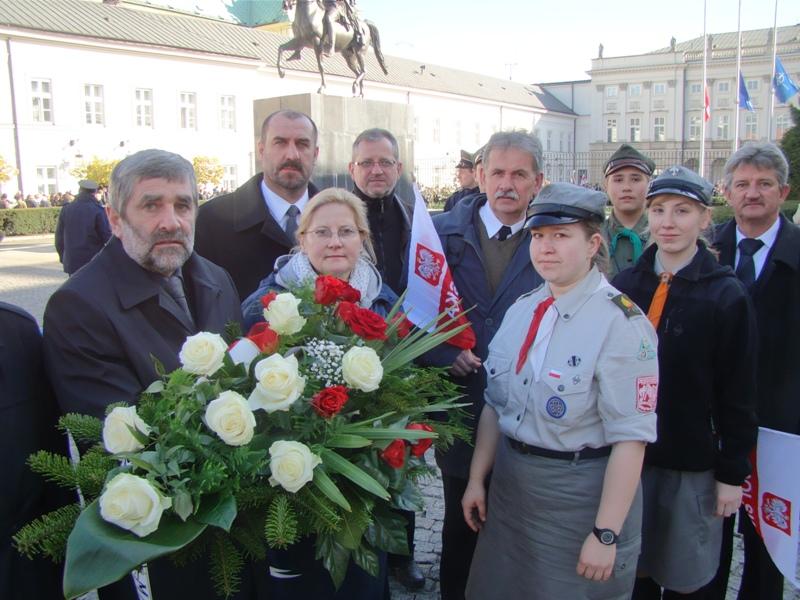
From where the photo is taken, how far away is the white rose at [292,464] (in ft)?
4.98

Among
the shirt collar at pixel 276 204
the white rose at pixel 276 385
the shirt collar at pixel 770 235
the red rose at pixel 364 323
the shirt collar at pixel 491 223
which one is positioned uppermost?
the shirt collar at pixel 276 204

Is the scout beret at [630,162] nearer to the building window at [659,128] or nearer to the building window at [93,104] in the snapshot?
the building window at [93,104]

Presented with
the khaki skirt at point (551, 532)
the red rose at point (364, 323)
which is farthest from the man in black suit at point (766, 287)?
the red rose at point (364, 323)

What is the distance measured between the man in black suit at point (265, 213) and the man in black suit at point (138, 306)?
1.23 m

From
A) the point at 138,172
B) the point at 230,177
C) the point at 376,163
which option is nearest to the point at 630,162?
the point at 376,163

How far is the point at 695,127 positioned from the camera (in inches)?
2650

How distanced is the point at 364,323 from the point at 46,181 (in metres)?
34.4

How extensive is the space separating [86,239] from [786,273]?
971 centimetres

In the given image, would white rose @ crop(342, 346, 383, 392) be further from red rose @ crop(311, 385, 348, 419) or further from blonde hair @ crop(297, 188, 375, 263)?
blonde hair @ crop(297, 188, 375, 263)

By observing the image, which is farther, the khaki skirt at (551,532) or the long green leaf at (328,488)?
the khaki skirt at (551,532)

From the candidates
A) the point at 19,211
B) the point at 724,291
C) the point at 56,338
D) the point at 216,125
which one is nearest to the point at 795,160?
the point at 724,291

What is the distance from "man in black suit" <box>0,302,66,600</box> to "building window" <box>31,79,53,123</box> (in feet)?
112

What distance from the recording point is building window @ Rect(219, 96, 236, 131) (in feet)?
126

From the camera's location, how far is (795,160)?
13883 mm
